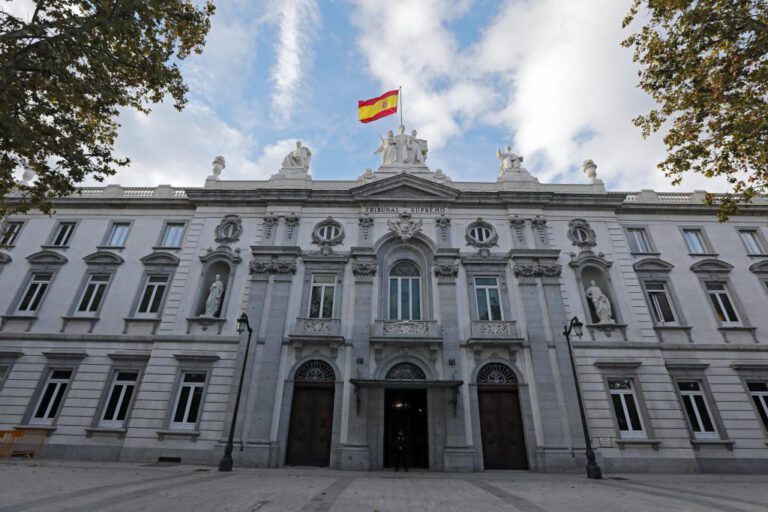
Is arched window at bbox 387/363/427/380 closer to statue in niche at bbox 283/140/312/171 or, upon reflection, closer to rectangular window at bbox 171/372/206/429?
rectangular window at bbox 171/372/206/429

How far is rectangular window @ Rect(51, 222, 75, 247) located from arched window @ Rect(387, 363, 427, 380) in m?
21.5

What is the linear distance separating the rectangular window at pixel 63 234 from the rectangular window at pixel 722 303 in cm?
3851

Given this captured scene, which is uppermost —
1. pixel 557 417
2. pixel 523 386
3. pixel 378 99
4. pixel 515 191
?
pixel 378 99

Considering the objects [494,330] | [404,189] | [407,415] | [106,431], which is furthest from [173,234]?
[494,330]

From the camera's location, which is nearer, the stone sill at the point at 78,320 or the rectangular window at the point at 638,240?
the stone sill at the point at 78,320

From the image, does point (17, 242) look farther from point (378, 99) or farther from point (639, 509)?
point (639, 509)

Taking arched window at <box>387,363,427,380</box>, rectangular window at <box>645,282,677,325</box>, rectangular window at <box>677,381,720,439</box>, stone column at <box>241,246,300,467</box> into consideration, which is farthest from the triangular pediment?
rectangular window at <box>677,381,720,439</box>

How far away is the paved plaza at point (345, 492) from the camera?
834 cm

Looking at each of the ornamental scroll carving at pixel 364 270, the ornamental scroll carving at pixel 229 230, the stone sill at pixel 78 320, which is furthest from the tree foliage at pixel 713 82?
the stone sill at pixel 78 320

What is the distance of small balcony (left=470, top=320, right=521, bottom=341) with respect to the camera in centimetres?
1861

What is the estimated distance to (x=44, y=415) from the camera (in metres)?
18.5

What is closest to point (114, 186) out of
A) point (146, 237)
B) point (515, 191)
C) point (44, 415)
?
point (146, 237)

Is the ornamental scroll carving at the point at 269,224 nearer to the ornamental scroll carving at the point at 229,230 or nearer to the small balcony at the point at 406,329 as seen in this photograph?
the ornamental scroll carving at the point at 229,230

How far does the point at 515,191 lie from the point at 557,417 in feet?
41.6
